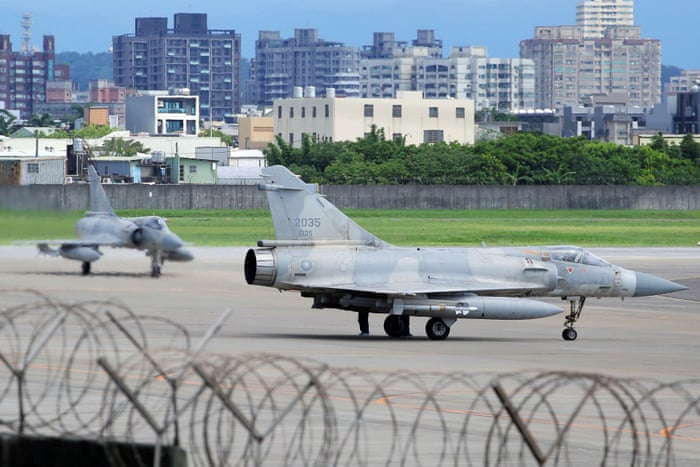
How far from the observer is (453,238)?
79000 mm

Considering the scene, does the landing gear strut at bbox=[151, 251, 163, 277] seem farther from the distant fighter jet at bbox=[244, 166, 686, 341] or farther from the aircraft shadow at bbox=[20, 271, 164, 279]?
the distant fighter jet at bbox=[244, 166, 686, 341]

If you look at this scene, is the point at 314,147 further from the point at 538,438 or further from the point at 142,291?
the point at 538,438

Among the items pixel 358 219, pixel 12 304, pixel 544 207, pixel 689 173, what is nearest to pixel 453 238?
pixel 358 219

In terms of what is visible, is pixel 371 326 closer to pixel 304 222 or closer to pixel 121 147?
pixel 304 222

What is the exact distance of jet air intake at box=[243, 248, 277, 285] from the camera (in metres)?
33.3

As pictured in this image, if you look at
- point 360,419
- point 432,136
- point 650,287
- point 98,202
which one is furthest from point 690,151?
point 360,419

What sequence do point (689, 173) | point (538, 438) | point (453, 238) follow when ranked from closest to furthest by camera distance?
point (538, 438) → point (453, 238) → point (689, 173)

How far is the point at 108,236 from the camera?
48094 mm

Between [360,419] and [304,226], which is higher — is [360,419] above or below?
below

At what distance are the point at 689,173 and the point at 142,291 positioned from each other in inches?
3391

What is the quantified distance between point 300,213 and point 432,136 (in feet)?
485

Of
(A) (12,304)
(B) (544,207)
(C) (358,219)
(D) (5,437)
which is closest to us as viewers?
(D) (5,437)

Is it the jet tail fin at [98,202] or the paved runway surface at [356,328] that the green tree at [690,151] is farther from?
the jet tail fin at [98,202]

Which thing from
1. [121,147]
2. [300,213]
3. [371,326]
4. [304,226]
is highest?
[121,147]
